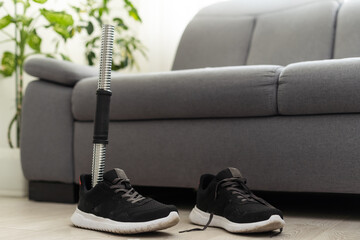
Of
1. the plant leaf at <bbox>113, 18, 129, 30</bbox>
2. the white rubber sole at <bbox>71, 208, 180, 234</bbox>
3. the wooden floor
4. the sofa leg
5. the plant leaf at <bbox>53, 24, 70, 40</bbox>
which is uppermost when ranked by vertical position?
the plant leaf at <bbox>113, 18, 129, 30</bbox>

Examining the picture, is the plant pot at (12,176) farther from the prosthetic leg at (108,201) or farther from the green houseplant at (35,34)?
the prosthetic leg at (108,201)

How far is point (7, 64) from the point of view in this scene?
7.97 feet

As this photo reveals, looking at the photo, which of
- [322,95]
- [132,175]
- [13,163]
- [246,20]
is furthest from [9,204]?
[246,20]

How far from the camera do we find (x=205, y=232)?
129cm

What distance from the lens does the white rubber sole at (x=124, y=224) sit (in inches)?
47.2

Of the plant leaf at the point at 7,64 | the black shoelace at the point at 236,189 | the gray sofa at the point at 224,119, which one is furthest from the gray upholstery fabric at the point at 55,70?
the black shoelace at the point at 236,189

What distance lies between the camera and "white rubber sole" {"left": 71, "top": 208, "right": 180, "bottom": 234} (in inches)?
47.2

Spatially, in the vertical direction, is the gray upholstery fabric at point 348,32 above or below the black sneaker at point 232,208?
above

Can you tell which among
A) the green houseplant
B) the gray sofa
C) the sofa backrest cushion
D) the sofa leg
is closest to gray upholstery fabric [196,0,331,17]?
the sofa backrest cushion

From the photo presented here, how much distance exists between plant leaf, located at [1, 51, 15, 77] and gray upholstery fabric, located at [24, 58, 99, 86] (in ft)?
1.69

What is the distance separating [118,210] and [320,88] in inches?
26.9

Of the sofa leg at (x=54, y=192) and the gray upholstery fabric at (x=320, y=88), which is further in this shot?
the sofa leg at (x=54, y=192)

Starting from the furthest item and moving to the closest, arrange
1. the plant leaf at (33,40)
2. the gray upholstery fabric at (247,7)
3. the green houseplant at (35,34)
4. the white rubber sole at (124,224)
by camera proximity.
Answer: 1. the gray upholstery fabric at (247,7)
2. the plant leaf at (33,40)
3. the green houseplant at (35,34)
4. the white rubber sole at (124,224)

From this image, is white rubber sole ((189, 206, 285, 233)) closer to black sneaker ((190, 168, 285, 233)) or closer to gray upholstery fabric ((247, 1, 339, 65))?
black sneaker ((190, 168, 285, 233))
